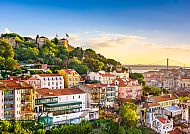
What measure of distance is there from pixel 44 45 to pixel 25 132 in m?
9.06

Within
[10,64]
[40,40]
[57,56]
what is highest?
[40,40]

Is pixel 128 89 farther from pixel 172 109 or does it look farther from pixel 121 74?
pixel 121 74

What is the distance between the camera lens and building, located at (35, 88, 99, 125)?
29.3 ft

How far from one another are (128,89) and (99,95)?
160 centimetres

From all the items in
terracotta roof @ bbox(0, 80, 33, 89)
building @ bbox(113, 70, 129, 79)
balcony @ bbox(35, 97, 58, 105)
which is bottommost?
balcony @ bbox(35, 97, 58, 105)

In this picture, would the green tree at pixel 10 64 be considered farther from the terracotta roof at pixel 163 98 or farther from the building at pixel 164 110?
the terracotta roof at pixel 163 98

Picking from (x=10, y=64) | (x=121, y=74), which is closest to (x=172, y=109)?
(x=121, y=74)

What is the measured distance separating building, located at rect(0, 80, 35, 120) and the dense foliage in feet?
10.3

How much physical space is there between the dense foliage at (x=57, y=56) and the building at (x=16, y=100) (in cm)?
313

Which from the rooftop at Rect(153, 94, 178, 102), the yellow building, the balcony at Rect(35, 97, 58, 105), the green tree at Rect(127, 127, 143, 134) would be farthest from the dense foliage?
the green tree at Rect(127, 127, 143, 134)

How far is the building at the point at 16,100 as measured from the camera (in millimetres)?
8320

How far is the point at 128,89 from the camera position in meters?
12.0

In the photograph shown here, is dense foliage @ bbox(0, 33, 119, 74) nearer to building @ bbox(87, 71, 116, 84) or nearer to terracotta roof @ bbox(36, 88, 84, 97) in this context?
building @ bbox(87, 71, 116, 84)

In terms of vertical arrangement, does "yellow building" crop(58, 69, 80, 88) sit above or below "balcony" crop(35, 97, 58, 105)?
above
